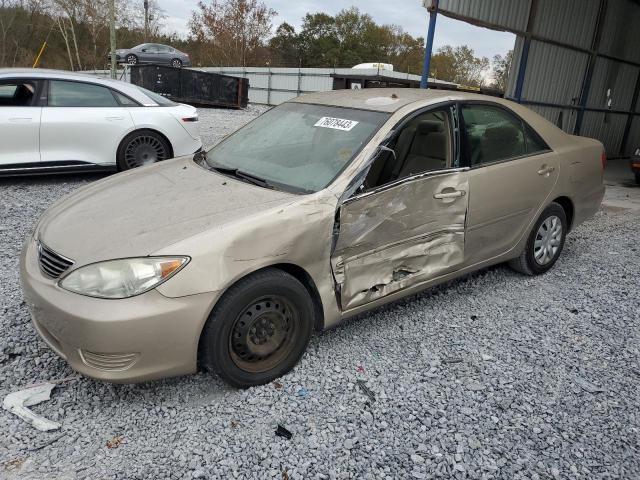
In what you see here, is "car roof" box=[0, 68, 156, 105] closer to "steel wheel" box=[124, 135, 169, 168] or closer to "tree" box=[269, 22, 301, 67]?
"steel wheel" box=[124, 135, 169, 168]

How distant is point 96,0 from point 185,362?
3743 cm

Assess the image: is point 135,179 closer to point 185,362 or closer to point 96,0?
point 185,362

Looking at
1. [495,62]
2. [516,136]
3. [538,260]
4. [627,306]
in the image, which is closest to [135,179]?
[516,136]

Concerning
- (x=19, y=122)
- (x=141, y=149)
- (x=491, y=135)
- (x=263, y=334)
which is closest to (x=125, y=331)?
(x=263, y=334)

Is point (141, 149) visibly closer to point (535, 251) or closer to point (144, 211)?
point (144, 211)

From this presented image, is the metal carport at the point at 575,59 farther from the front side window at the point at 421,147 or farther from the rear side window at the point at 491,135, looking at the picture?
the front side window at the point at 421,147

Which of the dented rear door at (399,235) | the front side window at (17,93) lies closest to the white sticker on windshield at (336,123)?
the dented rear door at (399,235)

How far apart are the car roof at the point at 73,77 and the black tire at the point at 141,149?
0.48 meters

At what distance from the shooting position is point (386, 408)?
8.71 feet

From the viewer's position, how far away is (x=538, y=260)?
174 inches

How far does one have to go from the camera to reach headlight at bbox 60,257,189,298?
2.33 m

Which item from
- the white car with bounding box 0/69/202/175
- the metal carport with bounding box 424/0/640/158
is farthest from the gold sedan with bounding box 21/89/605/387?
the metal carport with bounding box 424/0/640/158

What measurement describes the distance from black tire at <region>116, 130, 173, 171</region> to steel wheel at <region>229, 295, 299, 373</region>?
15.9ft

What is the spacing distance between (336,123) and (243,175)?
2.34 feet
